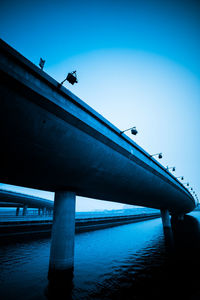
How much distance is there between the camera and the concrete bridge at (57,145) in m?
5.49

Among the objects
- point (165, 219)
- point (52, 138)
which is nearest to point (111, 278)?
point (52, 138)

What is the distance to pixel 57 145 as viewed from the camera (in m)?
7.48

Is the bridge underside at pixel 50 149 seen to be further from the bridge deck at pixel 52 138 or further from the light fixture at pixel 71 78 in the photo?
the light fixture at pixel 71 78

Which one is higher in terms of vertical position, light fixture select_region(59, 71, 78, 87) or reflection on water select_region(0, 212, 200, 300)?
light fixture select_region(59, 71, 78, 87)

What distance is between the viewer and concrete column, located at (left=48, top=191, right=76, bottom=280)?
9578 millimetres

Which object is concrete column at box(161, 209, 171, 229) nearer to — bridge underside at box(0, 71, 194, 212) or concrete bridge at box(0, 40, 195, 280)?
concrete bridge at box(0, 40, 195, 280)

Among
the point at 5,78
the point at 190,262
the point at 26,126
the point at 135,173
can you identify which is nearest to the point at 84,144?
the point at 26,126

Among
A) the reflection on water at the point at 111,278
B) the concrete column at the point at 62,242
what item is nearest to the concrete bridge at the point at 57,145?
the concrete column at the point at 62,242

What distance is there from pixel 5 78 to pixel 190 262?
57.2 feet

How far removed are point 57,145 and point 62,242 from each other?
7430 mm

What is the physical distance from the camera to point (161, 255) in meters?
13.8

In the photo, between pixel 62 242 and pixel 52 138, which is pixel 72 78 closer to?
pixel 52 138

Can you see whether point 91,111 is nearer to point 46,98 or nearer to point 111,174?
point 46,98

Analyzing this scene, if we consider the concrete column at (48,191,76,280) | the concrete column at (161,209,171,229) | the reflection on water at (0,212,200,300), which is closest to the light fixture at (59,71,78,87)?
the concrete column at (48,191,76,280)
